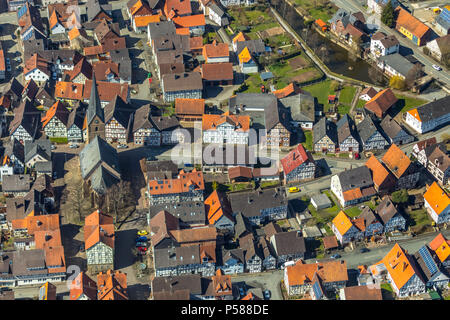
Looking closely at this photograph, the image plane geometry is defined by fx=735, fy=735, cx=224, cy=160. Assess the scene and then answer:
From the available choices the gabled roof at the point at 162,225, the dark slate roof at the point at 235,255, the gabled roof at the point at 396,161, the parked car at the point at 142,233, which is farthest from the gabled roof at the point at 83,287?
the gabled roof at the point at 396,161

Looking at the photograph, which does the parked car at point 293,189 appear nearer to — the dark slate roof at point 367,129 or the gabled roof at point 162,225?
the dark slate roof at point 367,129

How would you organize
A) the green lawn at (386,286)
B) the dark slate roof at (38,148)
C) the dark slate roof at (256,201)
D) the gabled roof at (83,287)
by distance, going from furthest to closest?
the dark slate roof at (38,148) < the dark slate roof at (256,201) < the green lawn at (386,286) < the gabled roof at (83,287)

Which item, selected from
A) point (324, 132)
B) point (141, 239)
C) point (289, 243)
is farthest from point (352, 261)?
point (141, 239)

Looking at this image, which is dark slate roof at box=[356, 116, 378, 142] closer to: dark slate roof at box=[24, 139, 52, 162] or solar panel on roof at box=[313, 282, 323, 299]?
solar panel on roof at box=[313, 282, 323, 299]

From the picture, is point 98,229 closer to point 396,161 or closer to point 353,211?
point 353,211

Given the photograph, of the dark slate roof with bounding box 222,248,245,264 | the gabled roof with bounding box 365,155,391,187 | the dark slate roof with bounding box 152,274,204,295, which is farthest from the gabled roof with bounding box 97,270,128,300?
the gabled roof with bounding box 365,155,391,187

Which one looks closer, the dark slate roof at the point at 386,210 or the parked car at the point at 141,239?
the dark slate roof at the point at 386,210
